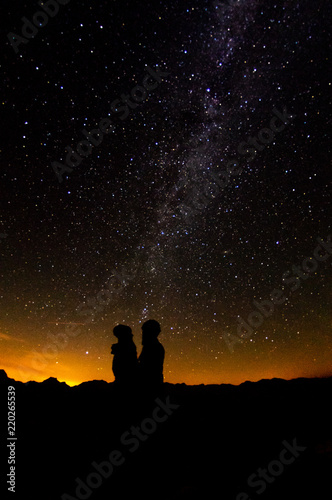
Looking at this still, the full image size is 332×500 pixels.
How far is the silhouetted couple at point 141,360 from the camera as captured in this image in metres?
6.18

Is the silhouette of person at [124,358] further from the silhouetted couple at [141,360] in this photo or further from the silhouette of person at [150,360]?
the silhouette of person at [150,360]

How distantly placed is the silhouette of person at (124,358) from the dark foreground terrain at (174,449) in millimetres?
339

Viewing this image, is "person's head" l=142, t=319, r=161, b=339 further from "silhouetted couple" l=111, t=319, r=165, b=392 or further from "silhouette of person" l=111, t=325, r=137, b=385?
"silhouette of person" l=111, t=325, r=137, b=385

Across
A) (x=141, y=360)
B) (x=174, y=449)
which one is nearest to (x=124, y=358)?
(x=141, y=360)

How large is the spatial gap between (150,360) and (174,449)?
1821 millimetres

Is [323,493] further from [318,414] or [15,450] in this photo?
[15,450]

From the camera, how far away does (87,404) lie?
26.9 feet

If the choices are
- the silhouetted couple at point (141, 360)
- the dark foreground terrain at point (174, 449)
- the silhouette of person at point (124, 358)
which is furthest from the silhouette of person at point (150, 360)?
the dark foreground terrain at point (174, 449)

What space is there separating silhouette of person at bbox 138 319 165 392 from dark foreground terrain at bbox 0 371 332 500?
0.34 metres

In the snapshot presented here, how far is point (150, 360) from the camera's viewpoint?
20.4ft

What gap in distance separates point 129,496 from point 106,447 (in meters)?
1.51

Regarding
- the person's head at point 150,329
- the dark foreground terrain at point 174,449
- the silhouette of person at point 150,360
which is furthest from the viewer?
the person's head at point 150,329

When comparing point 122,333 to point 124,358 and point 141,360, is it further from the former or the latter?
point 141,360

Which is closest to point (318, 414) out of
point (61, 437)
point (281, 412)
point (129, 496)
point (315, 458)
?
point (281, 412)
